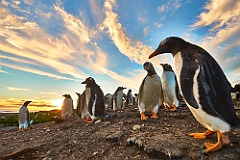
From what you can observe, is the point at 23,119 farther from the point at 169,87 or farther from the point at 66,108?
the point at 169,87

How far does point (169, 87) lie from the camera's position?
920 centimetres

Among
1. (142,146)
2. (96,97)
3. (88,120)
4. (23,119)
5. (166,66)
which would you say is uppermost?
(166,66)

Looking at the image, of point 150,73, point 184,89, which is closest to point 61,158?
point 184,89

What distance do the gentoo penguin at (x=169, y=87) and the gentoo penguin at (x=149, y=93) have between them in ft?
7.18

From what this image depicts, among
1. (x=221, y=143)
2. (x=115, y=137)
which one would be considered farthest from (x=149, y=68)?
(x=221, y=143)

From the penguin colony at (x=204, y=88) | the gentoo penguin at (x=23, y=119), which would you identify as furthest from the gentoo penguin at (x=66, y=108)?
the penguin colony at (x=204, y=88)

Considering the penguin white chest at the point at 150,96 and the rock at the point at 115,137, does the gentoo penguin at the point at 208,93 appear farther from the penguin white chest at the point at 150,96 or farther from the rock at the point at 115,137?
the penguin white chest at the point at 150,96

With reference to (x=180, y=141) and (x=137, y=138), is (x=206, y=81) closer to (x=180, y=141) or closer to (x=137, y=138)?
(x=180, y=141)

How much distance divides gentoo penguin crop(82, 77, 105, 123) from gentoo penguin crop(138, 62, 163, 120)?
Result: 2.21 m

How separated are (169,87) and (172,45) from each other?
5.38 metres

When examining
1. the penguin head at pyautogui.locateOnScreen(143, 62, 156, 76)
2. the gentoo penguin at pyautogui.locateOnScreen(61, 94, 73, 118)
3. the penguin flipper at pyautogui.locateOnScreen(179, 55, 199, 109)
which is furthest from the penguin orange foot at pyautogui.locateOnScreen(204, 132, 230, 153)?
the gentoo penguin at pyautogui.locateOnScreen(61, 94, 73, 118)

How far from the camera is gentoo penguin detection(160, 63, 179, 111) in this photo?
30.3 ft

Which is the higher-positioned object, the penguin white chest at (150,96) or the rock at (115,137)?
the penguin white chest at (150,96)

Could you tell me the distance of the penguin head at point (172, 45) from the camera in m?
3.91
